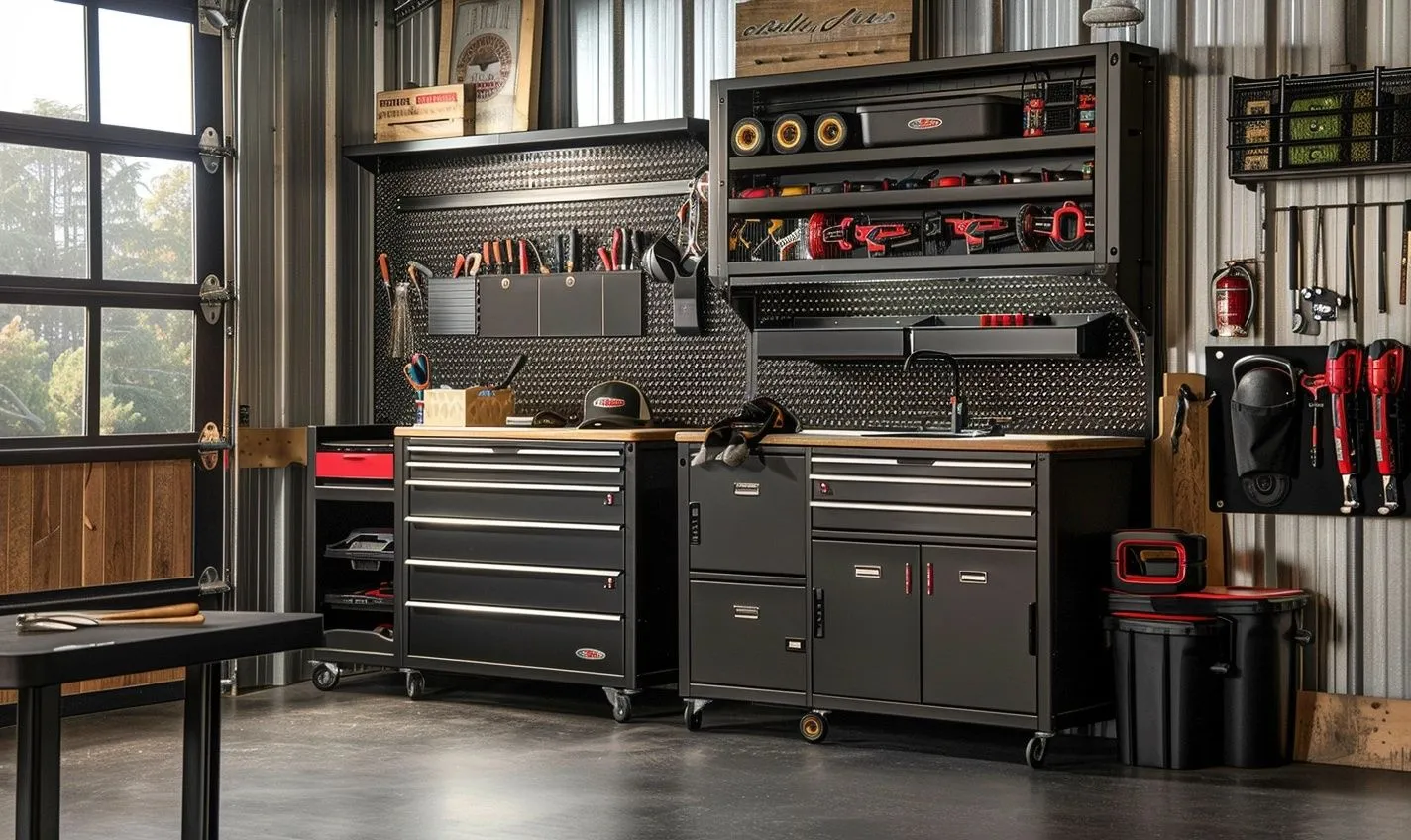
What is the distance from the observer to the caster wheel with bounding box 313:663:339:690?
6.81 metres

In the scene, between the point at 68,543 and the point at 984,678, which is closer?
the point at 984,678

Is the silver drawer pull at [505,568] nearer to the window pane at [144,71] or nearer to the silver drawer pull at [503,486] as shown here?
the silver drawer pull at [503,486]

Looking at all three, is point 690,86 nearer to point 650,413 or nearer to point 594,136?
point 594,136

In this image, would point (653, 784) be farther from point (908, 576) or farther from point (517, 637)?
point (517, 637)

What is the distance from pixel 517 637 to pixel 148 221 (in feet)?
6.73

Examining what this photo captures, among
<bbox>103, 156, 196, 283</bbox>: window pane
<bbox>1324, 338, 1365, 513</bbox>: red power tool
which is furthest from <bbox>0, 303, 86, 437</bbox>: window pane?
<bbox>1324, 338, 1365, 513</bbox>: red power tool

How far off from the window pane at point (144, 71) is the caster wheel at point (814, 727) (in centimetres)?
321

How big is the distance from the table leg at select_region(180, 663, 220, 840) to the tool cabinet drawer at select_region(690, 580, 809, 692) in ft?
7.94

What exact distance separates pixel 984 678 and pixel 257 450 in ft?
10.1

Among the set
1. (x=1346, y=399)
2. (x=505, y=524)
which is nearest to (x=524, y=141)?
(x=505, y=524)

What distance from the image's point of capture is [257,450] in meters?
6.83

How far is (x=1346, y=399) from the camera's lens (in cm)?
537

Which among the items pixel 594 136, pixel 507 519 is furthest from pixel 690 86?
pixel 507 519

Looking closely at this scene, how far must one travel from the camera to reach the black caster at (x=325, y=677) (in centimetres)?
681
